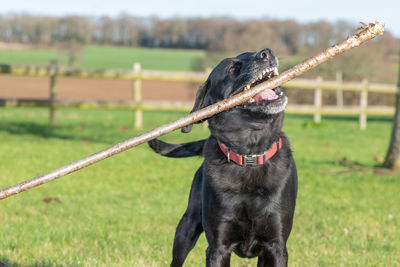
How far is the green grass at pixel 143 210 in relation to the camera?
4.79m

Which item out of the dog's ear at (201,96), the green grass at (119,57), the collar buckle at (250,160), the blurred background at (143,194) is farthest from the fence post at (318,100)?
the green grass at (119,57)

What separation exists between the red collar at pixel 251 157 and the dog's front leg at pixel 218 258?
2.00ft

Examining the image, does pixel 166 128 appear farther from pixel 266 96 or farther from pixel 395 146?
pixel 395 146

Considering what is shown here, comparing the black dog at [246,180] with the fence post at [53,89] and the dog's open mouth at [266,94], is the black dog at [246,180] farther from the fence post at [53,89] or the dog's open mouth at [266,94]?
the fence post at [53,89]

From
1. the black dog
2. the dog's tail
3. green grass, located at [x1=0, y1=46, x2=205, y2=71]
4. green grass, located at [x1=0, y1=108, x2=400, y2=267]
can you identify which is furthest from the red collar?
green grass, located at [x1=0, y1=46, x2=205, y2=71]

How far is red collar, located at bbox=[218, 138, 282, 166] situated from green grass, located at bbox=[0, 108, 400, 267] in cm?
129

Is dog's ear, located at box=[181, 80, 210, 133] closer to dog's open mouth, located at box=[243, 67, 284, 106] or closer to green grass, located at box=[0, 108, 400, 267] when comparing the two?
dog's open mouth, located at box=[243, 67, 284, 106]

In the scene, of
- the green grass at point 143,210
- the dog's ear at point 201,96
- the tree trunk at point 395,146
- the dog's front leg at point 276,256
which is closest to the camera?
the dog's front leg at point 276,256

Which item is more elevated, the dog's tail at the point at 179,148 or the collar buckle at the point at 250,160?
the collar buckle at the point at 250,160

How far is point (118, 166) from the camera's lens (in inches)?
366

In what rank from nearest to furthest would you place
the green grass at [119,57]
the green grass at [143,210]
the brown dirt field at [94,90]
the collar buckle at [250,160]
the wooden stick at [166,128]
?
the wooden stick at [166,128]
the collar buckle at [250,160]
the green grass at [143,210]
the brown dirt field at [94,90]
the green grass at [119,57]

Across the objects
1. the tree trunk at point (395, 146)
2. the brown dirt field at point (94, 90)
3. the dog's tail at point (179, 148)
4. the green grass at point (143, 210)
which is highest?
the dog's tail at point (179, 148)

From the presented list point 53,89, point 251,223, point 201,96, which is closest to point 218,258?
point 251,223

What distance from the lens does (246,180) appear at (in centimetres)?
365
